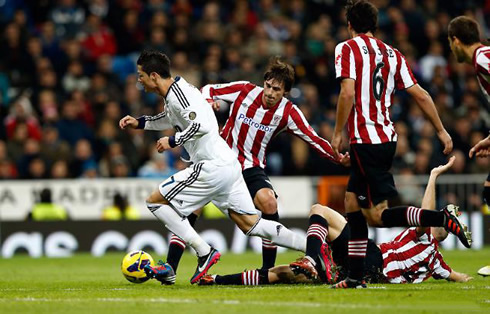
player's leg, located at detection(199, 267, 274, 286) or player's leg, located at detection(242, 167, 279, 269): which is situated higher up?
player's leg, located at detection(242, 167, 279, 269)

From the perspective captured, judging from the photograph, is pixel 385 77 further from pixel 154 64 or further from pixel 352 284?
pixel 154 64

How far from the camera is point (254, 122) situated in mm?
9305

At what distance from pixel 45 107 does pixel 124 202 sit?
2215 millimetres

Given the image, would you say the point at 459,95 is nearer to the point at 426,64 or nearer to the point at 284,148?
the point at 426,64

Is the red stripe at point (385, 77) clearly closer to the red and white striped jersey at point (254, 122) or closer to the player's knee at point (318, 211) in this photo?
the player's knee at point (318, 211)

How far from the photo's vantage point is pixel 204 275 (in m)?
8.45

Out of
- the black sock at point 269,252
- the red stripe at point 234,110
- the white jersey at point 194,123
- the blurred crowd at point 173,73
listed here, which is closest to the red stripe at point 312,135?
the red stripe at point 234,110

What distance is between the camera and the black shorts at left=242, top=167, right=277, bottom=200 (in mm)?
9164

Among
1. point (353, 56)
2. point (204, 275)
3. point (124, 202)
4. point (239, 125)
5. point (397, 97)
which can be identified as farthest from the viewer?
point (397, 97)

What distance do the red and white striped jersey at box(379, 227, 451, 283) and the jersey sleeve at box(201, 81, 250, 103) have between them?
2077 mm

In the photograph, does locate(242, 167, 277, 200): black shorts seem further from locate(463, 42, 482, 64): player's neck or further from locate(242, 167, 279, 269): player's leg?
locate(463, 42, 482, 64): player's neck

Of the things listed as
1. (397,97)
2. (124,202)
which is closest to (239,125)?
(124,202)

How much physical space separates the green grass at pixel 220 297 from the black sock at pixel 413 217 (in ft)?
1.75

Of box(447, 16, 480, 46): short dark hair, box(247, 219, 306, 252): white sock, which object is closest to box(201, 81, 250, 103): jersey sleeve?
box(247, 219, 306, 252): white sock
